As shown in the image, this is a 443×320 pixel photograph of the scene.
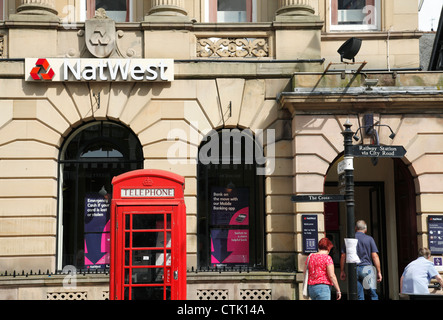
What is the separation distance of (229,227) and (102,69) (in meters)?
4.92

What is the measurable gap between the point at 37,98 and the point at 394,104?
851 centimetres

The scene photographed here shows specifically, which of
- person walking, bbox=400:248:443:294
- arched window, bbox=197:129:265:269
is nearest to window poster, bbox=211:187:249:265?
arched window, bbox=197:129:265:269

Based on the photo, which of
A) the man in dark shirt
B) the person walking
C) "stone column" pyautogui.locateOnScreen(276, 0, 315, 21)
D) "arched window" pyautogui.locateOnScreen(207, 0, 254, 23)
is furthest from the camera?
"arched window" pyautogui.locateOnScreen(207, 0, 254, 23)

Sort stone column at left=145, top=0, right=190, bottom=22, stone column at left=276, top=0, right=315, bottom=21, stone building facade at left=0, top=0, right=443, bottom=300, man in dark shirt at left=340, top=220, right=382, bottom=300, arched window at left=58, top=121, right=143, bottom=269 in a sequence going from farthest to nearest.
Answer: stone column at left=276, top=0, right=315, bottom=21 → stone column at left=145, top=0, right=190, bottom=22 → arched window at left=58, top=121, right=143, bottom=269 → stone building facade at left=0, top=0, right=443, bottom=300 → man in dark shirt at left=340, top=220, right=382, bottom=300

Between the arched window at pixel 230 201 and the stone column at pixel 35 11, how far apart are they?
4.94 m

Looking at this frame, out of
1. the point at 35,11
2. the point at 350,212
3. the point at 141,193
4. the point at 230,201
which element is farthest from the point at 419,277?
the point at 35,11

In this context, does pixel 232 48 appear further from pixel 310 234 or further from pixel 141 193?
pixel 141 193

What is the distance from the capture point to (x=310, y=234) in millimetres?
16250

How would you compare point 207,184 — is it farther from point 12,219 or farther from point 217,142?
point 12,219

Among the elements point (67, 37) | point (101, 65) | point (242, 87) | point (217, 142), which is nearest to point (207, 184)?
point (217, 142)

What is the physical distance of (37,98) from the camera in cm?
1686

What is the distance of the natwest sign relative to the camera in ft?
55.1

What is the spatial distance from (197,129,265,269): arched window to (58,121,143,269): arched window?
1.80 meters

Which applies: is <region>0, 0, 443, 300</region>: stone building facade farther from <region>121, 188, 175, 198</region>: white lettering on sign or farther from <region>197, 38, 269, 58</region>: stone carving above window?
<region>121, 188, 175, 198</region>: white lettering on sign
